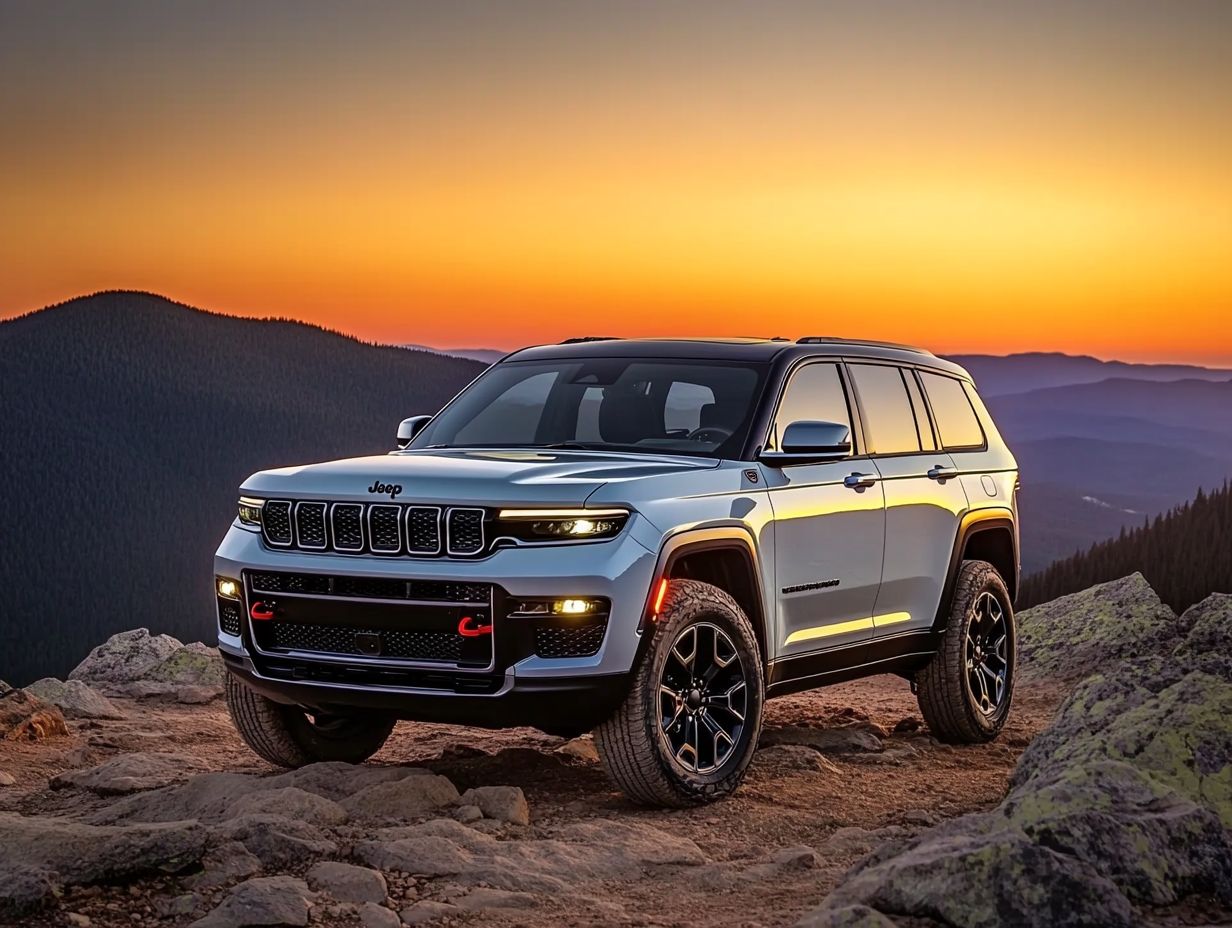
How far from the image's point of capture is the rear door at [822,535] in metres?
7.68

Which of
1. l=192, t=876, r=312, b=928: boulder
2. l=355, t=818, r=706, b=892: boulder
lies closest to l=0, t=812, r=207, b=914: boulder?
l=192, t=876, r=312, b=928: boulder

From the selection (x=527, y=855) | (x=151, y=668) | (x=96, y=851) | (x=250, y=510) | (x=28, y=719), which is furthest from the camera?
(x=151, y=668)

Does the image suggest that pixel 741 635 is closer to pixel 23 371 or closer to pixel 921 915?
pixel 921 915

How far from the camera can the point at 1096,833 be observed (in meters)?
5.03

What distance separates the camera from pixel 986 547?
33.0 feet

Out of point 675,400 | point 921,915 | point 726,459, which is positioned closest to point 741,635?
point 726,459

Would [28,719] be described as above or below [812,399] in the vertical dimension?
below

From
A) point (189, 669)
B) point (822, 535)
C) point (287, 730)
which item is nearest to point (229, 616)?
point (287, 730)

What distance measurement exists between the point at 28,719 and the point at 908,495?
235 inches

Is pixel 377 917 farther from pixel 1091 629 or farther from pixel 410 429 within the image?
pixel 1091 629

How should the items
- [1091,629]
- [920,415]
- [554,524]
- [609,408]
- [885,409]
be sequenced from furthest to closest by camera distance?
[1091,629], [920,415], [885,409], [609,408], [554,524]

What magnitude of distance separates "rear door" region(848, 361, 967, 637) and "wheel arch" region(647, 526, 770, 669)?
1.25 meters

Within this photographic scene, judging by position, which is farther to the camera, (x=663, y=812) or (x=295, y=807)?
(x=663, y=812)

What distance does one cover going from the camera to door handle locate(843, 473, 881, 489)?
8.17m
